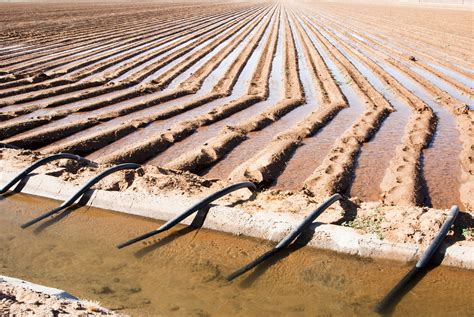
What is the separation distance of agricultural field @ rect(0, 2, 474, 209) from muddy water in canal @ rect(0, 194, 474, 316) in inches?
55.9

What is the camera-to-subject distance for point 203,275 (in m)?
3.37

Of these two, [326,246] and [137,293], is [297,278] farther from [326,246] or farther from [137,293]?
[137,293]

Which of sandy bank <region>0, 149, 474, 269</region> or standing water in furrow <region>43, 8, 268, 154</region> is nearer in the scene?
sandy bank <region>0, 149, 474, 269</region>

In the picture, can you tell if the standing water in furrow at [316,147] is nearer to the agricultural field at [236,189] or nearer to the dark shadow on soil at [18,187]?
the agricultural field at [236,189]

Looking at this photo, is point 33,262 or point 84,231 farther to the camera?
point 84,231

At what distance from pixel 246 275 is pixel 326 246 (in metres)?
0.74

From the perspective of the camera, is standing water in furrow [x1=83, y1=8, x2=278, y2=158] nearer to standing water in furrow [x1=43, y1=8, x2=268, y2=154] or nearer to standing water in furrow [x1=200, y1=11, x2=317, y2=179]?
standing water in furrow [x1=43, y1=8, x2=268, y2=154]

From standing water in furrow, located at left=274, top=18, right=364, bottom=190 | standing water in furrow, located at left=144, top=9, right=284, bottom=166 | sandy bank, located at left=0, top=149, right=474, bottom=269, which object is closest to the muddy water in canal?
sandy bank, located at left=0, top=149, right=474, bottom=269

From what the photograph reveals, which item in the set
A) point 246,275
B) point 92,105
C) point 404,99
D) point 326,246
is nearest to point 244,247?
point 246,275

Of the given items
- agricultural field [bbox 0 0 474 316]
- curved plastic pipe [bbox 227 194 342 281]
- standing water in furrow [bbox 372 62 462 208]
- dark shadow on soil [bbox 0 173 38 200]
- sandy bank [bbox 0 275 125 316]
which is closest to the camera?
sandy bank [bbox 0 275 125 316]

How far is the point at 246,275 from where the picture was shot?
3.36m

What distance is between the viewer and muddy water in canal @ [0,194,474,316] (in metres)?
3.02

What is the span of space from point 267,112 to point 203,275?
4921mm

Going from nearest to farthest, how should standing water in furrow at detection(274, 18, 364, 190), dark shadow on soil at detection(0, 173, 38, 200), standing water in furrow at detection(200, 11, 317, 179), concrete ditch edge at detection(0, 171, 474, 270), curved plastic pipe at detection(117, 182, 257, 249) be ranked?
1. concrete ditch edge at detection(0, 171, 474, 270)
2. curved plastic pipe at detection(117, 182, 257, 249)
3. dark shadow on soil at detection(0, 173, 38, 200)
4. standing water in furrow at detection(274, 18, 364, 190)
5. standing water in furrow at detection(200, 11, 317, 179)
